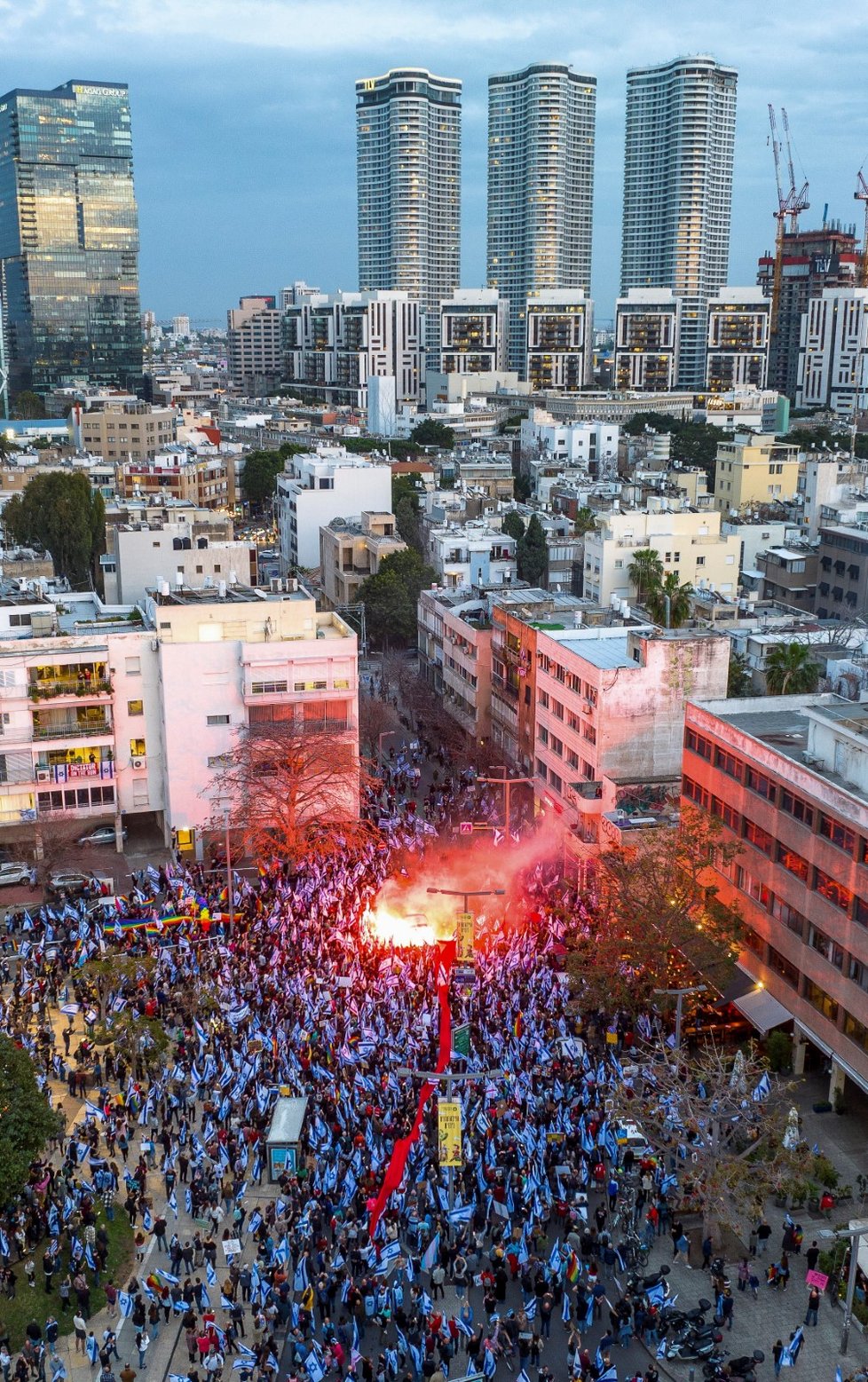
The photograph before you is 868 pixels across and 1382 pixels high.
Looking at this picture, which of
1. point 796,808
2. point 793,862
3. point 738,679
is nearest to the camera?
point 796,808

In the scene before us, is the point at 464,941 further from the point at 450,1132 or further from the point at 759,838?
the point at 450,1132

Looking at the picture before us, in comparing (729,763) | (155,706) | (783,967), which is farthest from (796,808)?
(155,706)

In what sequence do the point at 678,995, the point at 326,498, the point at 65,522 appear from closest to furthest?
the point at 678,995, the point at 65,522, the point at 326,498

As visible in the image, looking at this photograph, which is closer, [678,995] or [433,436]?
[678,995]

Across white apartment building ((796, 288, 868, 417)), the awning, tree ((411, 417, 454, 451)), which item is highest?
white apartment building ((796, 288, 868, 417))

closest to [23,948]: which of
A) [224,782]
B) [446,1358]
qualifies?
[224,782]

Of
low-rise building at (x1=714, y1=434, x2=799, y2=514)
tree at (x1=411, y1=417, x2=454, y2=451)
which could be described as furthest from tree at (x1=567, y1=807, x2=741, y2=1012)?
tree at (x1=411, y1=417, x2=454, y2=451)

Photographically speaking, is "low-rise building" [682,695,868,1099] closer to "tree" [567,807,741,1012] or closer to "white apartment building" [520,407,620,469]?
"tree" [567,807,741,1012]

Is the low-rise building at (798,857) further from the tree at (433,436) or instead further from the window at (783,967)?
the tree at (433,436)
